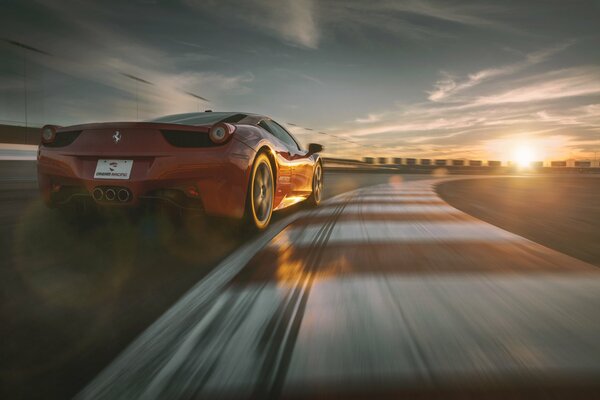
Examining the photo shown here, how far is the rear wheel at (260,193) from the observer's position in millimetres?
4152

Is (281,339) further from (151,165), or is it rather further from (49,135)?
(49,135)

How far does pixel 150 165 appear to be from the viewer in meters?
3.49

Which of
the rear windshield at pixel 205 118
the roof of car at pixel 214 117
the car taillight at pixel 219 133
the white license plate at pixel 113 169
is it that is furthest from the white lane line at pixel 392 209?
the white license plate at pixel 113 169

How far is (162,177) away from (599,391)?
289 centimetres

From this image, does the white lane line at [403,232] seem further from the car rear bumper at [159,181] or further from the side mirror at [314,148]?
the side mirror at [314,148]

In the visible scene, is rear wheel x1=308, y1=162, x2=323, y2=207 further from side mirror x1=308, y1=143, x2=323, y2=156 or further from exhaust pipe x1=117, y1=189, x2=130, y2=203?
exhaust pipe x1=117, y1=189, x2=130, y2=203

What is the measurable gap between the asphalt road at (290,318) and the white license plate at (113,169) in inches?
21.1

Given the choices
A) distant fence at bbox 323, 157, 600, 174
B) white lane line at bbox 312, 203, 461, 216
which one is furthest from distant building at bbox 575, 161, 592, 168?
white lane line at bbox 312, 203, 461, 216

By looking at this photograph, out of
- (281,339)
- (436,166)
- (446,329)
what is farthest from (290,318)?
(436,166)

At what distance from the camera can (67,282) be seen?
2.61m

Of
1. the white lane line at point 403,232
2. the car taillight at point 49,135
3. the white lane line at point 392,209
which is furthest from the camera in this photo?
the white lane line at point 392,209

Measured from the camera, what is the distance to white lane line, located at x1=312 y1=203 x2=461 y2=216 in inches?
258

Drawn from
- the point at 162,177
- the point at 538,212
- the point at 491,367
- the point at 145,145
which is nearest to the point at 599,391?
the point at 491,367

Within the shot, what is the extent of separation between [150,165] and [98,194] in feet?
1.46
